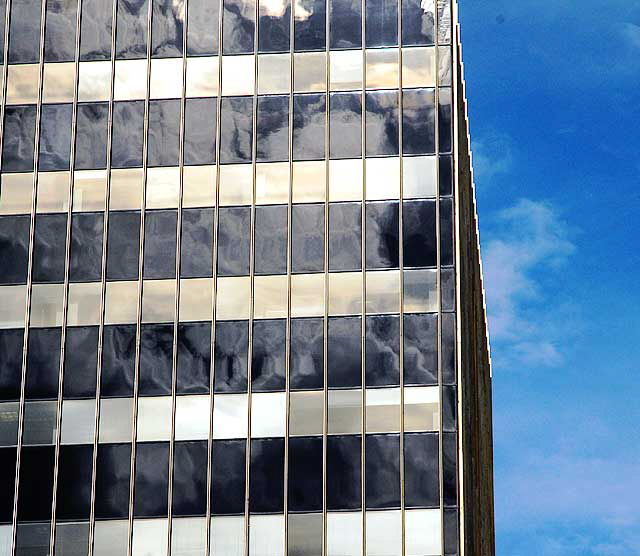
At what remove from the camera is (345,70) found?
58.8 m

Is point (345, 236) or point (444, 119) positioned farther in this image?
point (444, 119)

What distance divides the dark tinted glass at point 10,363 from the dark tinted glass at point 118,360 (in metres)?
3.16

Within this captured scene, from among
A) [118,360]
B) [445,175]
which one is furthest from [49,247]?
[445,175]

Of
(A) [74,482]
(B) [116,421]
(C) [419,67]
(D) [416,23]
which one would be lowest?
(A) [74,482]

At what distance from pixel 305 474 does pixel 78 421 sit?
27.8 ft

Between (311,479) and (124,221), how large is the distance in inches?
479

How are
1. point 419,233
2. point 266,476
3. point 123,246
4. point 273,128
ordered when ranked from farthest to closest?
point 273,128 → point 123,246 → point 419,233 → point 266,476

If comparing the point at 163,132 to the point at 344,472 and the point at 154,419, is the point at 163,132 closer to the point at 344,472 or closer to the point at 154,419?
the point at 154,419

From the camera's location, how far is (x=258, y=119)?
5875 cm

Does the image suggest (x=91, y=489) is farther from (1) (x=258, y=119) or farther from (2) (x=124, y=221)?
(1) (x=258, y=119)

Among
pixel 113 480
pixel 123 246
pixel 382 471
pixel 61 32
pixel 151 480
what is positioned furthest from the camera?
pixel 61 32

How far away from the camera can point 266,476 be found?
5456 cm

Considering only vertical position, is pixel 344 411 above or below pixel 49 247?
below

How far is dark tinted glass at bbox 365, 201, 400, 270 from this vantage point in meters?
56.6
